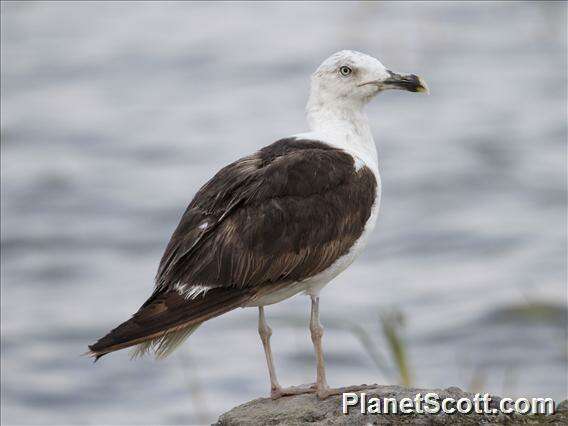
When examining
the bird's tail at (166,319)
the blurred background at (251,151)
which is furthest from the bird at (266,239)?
the blurred background at (251,151)

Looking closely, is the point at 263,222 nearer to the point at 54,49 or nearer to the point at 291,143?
the point at 291,143

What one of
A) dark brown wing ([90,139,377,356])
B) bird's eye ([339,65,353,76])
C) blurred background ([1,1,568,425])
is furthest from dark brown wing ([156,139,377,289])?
blurred background ([1,1,568,425])

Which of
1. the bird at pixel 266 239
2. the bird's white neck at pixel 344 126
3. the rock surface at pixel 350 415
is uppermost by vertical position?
the bird's white neck at pixel 344 126

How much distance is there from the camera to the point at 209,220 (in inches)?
349

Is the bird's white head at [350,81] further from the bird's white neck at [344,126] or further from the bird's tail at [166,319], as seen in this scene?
the bird's tail at [166,319]

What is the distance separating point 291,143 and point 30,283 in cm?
950

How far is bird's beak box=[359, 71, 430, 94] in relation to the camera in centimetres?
991

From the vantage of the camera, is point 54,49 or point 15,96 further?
point 54,49

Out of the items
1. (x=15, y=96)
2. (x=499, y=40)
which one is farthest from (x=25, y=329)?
(x=499, y=40)

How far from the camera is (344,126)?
973cm

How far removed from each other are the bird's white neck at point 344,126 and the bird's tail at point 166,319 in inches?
55.4

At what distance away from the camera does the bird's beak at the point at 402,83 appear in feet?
32.5

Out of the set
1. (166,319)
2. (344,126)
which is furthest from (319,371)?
(344,126)

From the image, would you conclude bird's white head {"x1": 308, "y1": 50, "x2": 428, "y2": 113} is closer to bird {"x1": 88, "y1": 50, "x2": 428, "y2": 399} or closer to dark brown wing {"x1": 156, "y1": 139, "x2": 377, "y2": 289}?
bird {"x1": 88, "y1": 50, "x2": 428, "y2": 399}
